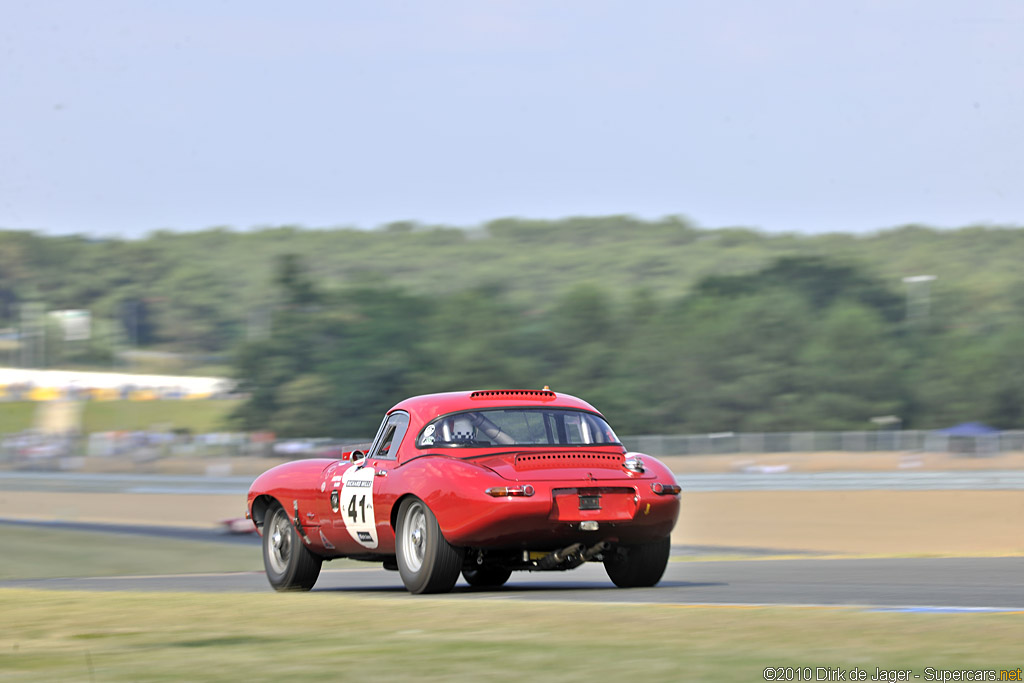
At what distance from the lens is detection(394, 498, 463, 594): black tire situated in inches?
377

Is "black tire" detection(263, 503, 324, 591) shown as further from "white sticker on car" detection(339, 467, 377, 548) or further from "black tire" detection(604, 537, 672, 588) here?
"black tire" detection(604, 537, 672, 588)

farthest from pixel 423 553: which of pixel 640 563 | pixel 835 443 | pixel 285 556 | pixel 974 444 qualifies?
pixel 835 443

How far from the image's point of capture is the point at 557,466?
9.55 metres

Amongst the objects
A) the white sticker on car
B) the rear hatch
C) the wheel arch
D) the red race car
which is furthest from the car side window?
the wheel arch

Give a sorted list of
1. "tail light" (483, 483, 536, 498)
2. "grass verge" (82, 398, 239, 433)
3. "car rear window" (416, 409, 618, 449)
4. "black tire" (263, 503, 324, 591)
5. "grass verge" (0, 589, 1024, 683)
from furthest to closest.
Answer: "grass verge" (82, 398, 239, 433) < "black tire" (263, 503, 324, 591) < "car rear window" (416, 409, 618, 449) < "tail light" (483, 483, 536, 498) < "grass verge" (0, 589, 1024, 683)

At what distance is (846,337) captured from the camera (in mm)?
73375

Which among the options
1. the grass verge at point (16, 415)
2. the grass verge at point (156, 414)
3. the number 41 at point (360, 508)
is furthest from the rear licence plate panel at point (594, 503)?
the grass verge at point (16, 415)

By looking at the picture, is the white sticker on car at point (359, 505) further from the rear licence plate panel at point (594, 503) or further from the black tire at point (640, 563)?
the black tire at point (640, 563)

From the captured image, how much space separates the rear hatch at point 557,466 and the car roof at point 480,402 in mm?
552

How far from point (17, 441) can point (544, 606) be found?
74350 millimetres

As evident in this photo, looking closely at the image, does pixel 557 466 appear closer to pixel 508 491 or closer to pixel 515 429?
pixel 508 491

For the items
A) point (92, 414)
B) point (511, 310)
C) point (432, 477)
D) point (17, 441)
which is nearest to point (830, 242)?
point (511, 310)

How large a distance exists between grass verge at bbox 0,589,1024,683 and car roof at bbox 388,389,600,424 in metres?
2.02

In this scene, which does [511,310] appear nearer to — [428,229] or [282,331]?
[282,331]
